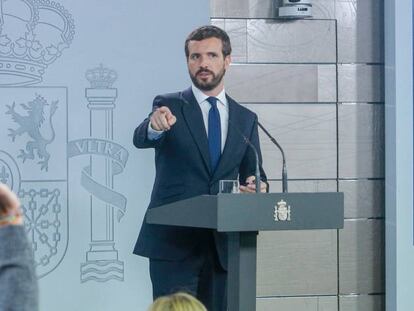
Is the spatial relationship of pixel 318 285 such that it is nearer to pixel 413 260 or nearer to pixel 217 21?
pixel 413 260

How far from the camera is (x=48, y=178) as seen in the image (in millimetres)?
4508

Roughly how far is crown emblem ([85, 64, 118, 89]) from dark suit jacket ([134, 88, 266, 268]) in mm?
251

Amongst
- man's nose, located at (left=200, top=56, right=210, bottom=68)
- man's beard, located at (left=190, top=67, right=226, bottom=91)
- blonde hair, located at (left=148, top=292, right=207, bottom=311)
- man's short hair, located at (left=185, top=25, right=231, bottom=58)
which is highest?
man's short hair, located at (left=185, top=25, right=231, bottom=58)

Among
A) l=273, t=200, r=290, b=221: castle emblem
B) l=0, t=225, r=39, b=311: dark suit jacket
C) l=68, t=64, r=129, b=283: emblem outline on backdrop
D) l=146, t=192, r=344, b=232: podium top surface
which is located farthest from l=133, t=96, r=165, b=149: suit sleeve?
l=0, t=225, r=39, b=311: dark suit jacket

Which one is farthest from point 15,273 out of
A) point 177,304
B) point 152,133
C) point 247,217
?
point 152,133

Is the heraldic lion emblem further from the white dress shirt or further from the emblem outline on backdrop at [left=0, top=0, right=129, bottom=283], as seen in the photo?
the white dress shirt

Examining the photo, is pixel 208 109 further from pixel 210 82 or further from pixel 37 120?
pixel 37 120

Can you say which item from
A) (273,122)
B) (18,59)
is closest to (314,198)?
(273,122)

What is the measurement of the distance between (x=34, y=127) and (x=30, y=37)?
0.45 meters

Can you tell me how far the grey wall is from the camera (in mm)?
4816

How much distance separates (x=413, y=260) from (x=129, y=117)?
1715 millimetres

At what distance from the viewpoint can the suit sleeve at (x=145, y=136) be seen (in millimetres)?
4519

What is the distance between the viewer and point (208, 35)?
4.67m

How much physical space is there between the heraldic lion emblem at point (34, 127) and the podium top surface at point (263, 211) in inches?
49.2
